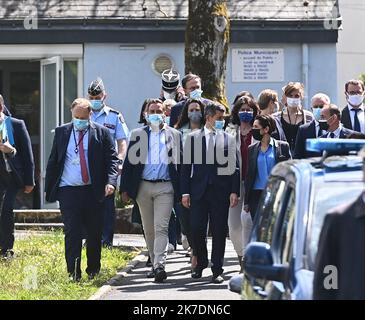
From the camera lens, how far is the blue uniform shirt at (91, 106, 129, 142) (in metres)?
14.7

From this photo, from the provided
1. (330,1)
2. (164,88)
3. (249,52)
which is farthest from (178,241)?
(330,1)

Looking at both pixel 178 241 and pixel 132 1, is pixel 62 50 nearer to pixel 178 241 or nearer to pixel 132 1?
pixel 132 1

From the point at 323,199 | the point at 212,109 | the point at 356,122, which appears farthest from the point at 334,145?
the point at 356,122

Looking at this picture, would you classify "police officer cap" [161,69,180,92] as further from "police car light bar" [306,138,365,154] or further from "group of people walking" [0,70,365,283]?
"police car light bar" [306,138,365,154]

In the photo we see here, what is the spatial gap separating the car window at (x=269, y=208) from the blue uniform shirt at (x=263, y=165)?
4901 mm

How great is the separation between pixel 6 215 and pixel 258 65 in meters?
8.10

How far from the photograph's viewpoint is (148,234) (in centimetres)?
1290

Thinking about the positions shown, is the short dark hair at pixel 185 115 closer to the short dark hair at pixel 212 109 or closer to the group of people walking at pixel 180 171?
the group of people walking at pixel 180 171

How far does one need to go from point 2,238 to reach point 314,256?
28.5 feet

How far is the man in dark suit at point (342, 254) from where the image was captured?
18.1 ft

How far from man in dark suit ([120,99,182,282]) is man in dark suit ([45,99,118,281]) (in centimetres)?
26

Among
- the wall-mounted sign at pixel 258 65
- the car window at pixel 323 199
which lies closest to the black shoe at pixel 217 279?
the car window at pixel 323 199

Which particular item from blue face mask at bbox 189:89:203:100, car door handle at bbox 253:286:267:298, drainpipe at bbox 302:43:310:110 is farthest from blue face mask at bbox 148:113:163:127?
drainpipe at bbox 302:43:310:110
